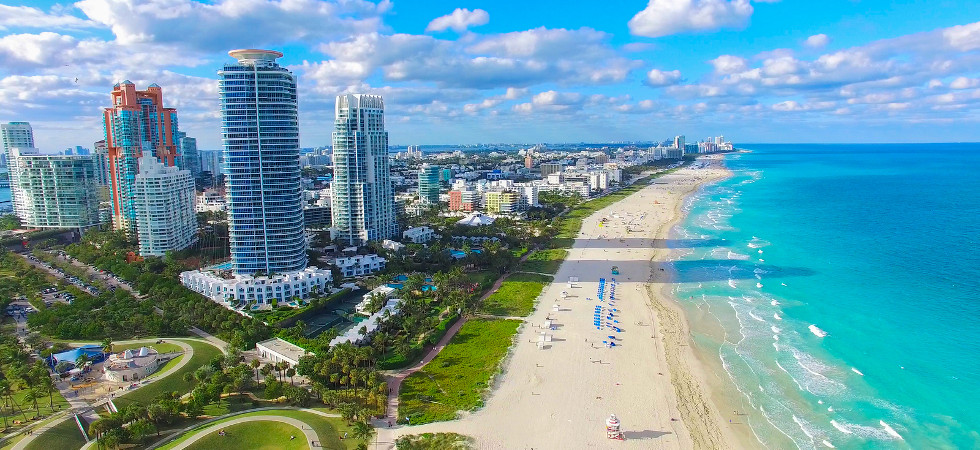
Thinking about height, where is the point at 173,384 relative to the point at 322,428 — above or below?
above

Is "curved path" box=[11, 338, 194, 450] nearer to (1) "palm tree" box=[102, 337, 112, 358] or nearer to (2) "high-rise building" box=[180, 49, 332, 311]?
(1) "palm tree" box=[102, 337, 112, 358]

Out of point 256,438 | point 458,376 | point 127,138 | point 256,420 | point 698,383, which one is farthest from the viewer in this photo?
point 127,138

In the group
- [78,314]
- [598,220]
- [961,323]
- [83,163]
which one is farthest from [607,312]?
[83,163]

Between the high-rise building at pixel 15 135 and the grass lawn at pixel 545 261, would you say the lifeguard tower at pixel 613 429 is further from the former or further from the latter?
the high-rise building at pixel 15 135

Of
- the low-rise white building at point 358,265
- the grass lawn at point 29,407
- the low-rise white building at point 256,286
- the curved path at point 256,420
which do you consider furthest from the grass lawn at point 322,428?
the low-rise white building at point 358,265

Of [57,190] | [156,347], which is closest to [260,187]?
[156,347]

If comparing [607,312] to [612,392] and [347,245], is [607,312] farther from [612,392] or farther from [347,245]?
[347,245]

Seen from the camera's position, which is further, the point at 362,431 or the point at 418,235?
the point at 418,235

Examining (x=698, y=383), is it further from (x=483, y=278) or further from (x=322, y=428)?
(x=483, y=278)
